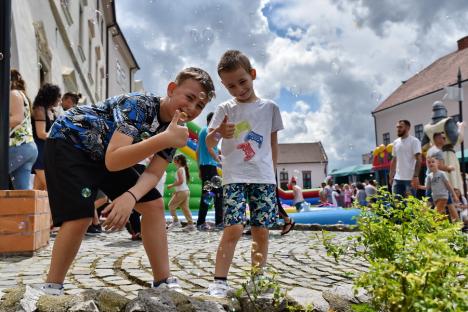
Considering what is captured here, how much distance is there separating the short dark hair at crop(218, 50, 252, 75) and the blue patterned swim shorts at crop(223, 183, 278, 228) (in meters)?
0.68

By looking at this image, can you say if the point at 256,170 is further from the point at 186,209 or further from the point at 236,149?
the point at 186,209

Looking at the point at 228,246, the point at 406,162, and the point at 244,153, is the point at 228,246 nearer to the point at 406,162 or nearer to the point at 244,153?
the point at 244,153

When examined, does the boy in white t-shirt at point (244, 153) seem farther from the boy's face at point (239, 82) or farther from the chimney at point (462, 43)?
the chimney at point (462, 43)

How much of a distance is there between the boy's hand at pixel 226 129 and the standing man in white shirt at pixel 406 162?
186 inches

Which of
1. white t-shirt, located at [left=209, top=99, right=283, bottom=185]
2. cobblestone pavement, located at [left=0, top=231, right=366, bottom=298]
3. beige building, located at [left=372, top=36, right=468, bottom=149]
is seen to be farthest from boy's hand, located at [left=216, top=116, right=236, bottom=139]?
beige building, located at [left=372, top=36, right=468, bottom=149]

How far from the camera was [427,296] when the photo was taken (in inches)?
57.8

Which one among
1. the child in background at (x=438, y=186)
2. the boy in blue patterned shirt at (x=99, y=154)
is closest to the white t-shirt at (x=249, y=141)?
the boy in blue patterned shirt at (x=99, y=154)

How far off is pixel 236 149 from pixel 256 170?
18cm

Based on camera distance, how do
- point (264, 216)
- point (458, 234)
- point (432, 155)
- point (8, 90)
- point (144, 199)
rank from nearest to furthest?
point (458, 234)
point (144, 199)
point (264, 216)
point (8, 90)
point (432, 155)

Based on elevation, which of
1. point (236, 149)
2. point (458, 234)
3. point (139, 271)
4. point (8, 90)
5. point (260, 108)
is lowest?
point (139, 271)

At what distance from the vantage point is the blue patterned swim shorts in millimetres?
2791

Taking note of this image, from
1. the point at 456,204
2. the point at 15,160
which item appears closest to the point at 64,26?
the point at 15,160

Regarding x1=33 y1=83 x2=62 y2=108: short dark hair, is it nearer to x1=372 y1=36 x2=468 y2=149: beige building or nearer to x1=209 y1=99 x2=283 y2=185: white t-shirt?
x1=209 y1=99 x2=283 y2=185: white t-shirt

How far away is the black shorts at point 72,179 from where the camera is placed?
2.27 m
